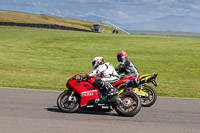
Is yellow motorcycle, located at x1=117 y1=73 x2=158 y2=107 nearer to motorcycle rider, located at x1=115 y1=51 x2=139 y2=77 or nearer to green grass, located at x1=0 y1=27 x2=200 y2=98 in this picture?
motorcycle rider, located at x1=115 y1=51 x2=139 y2=77

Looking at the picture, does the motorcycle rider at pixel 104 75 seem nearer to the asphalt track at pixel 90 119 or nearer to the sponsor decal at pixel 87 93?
the sponsor decal at pixel 87 93

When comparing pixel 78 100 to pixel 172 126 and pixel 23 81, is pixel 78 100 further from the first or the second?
pixel 23 81

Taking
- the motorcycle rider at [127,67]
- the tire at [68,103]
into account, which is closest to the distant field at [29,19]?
the motorcycle rider at [127,67]

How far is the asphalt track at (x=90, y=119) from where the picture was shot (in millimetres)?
6913

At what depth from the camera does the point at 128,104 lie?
328 inches

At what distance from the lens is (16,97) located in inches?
437

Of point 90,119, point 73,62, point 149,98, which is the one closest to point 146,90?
point 149,98

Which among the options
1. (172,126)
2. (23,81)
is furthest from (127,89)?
(23,81)

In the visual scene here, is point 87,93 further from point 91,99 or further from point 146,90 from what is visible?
point 146,90

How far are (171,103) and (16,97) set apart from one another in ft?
17.1

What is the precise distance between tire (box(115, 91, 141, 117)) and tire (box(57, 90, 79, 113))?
1.12 metres

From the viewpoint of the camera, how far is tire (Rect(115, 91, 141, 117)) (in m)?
8.20

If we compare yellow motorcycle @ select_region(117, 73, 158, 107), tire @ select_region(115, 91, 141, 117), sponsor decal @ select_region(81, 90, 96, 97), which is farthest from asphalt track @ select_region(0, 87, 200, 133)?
sponsor decal @ select_region(81, 90, 96, 97)

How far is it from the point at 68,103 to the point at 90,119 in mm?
1067
